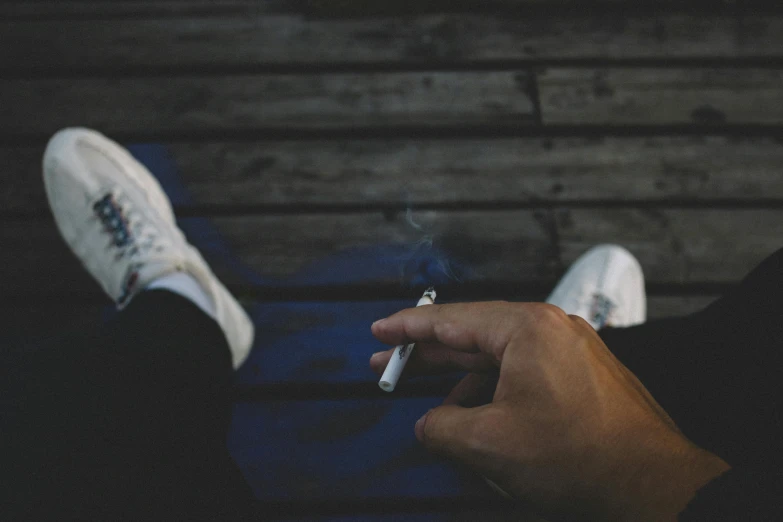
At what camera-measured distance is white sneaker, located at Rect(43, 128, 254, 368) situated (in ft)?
4.23

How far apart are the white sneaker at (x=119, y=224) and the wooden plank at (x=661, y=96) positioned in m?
1.24

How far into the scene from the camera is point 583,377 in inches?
25.6

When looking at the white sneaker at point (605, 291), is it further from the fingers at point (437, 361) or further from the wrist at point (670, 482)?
the wrist at point (670, 482)

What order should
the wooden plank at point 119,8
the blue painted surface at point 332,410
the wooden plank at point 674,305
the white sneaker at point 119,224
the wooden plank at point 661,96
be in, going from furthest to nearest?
the wooden plank at point 119,8 → the wooden plank at point 661,96 → the wooden plank at point 674,305 → the white sneaker at point 119,224 → the blue painted surface at point 332,410

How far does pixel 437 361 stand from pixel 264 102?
1185 mm

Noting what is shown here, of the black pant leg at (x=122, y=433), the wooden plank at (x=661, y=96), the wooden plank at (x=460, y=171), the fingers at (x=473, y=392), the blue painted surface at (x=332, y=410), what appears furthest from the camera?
the wooden plank at (x=661, y=96)

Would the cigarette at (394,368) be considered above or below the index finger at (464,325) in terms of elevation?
below

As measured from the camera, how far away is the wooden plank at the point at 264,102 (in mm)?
1588

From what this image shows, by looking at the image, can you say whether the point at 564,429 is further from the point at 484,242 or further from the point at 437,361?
the point at 484,242

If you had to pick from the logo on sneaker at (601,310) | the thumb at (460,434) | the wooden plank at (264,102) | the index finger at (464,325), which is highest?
the wooden plank at (264,102)

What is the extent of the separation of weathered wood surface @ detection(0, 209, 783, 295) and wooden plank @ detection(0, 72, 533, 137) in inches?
14.8

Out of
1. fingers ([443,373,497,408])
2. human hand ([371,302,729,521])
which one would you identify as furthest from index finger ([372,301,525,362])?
fingers ([443,373,497,408])

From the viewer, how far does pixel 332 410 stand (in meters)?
1.25

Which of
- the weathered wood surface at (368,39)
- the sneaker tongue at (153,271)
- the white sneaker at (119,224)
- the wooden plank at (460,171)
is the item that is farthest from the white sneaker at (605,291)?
the sneaker tongue at (153,271)
